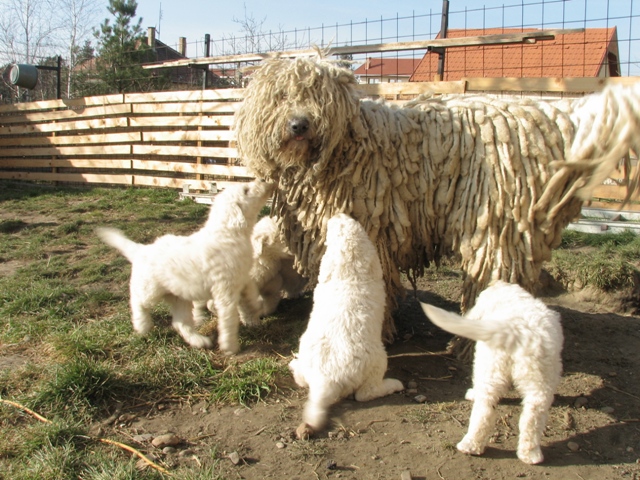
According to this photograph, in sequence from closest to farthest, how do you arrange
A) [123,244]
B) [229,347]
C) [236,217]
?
[229,347]
[236,217]
[123,244]

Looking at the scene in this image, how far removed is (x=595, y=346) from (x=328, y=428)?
8.35 ft

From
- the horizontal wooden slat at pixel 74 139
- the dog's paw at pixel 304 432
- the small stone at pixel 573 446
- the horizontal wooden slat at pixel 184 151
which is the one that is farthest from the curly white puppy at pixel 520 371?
the horizontal wooden slat at pixel 74 139

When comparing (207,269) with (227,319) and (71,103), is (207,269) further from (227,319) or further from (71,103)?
(71,103)

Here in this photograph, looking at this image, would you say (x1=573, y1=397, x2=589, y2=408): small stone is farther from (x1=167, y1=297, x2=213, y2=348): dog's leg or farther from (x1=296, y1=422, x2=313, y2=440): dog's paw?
(x1=167, y1=297, x2=213, y2=348): dog's leg

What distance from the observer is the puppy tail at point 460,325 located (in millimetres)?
2744

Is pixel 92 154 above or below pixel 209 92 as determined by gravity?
below

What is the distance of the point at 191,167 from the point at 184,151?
0.43 meters

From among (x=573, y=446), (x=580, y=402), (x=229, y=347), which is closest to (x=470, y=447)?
(x=573, y=446)

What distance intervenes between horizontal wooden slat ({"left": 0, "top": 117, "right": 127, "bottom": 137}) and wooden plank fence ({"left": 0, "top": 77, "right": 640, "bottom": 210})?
0.02m

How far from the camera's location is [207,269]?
13.6ft

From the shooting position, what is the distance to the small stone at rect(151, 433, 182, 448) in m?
3.16

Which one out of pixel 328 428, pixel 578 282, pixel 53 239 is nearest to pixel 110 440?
pixel 328 428

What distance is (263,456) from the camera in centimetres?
307

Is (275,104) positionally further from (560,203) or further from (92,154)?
(92,154)
